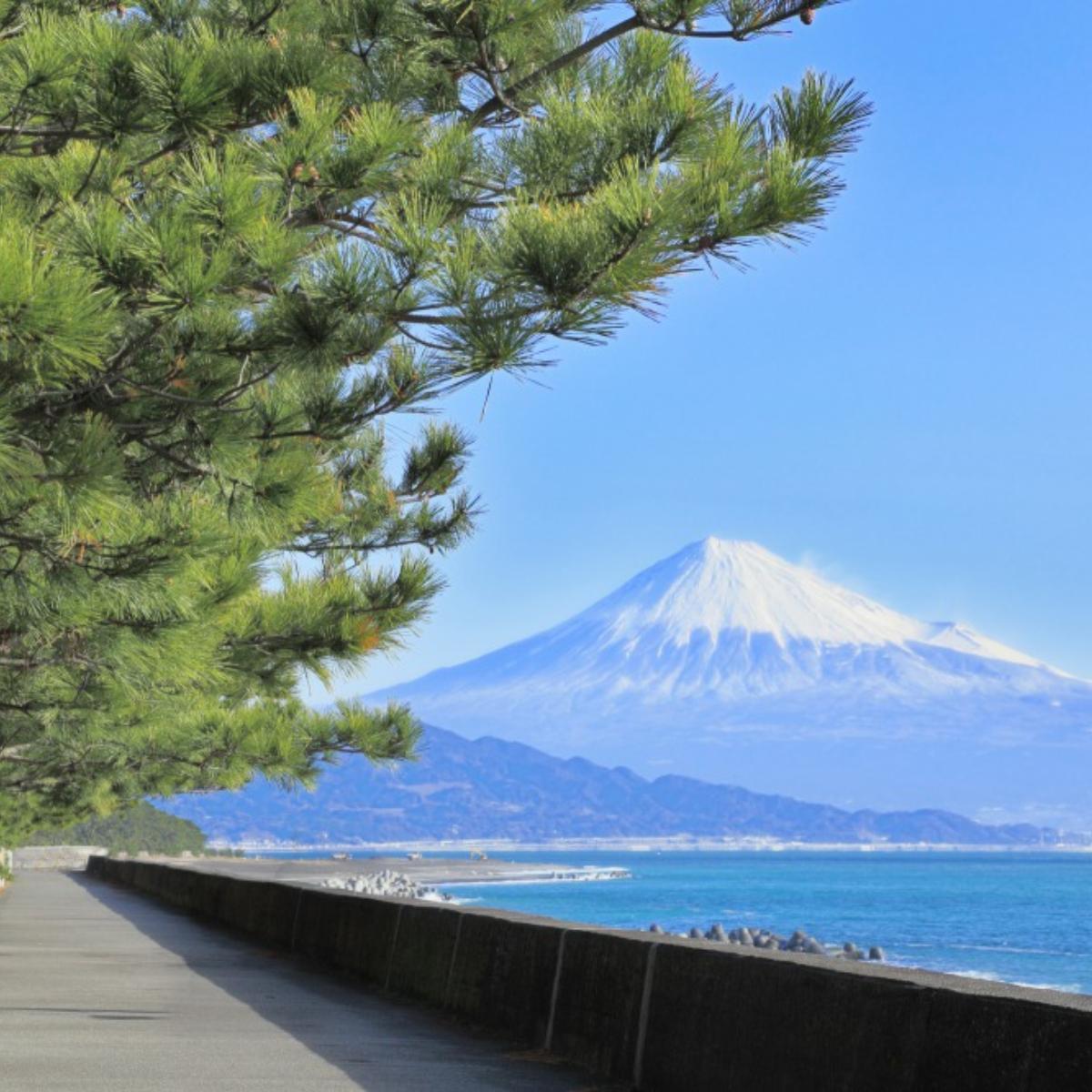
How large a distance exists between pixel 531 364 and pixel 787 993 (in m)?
3.26

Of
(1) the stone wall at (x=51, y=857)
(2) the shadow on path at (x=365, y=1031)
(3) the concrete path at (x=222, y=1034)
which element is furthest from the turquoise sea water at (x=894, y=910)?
(3) the concrete path at (x=222, y=1034)

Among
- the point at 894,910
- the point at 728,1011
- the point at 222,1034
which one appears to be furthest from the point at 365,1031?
the point at 894,910

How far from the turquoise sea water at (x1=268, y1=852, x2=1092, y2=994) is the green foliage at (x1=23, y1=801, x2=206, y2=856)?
17795 mm

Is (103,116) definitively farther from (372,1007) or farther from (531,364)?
(372,1007)

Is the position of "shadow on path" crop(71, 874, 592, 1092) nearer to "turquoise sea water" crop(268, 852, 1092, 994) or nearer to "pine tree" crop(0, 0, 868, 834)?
"pine tree" crop(0, 0, 868, 834)

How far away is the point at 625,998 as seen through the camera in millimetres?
6793

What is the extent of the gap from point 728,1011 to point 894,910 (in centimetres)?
10446

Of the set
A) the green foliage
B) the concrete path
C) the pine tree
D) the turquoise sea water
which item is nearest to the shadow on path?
the concrete path

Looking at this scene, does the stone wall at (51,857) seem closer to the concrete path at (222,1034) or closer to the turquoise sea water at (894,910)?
the turquoise sea water at (894,910)

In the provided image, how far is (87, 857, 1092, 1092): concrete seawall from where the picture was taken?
14.4 feet

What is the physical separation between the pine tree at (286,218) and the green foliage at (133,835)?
104 m

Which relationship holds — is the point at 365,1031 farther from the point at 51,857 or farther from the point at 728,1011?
the point at 51,857

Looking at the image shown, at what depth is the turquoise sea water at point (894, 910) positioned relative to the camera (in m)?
66.9

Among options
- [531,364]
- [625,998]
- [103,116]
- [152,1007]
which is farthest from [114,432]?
[625,998]
